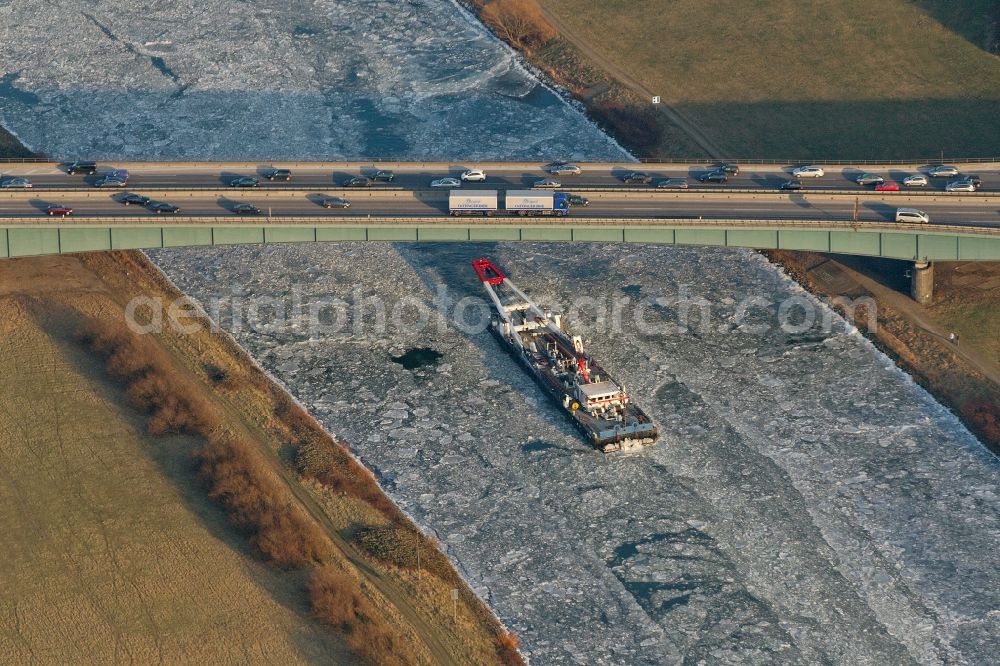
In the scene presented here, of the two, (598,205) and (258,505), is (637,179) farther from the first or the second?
(258,505)

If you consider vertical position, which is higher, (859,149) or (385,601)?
(859,149)

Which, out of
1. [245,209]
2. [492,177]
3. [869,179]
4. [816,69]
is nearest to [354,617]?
[245,209]

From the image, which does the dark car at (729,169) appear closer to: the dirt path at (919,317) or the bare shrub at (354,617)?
the dirt path at (919,317)

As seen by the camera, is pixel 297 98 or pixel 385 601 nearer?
pixel 385 601

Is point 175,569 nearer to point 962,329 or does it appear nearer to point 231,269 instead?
point 231,269

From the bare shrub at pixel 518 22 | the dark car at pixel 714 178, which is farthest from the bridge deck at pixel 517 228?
the bare shrub at pixel 518 22

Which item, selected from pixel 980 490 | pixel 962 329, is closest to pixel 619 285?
pixel 962 329

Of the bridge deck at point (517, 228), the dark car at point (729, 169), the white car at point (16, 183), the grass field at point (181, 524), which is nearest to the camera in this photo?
the grass field at point (181, 524)
